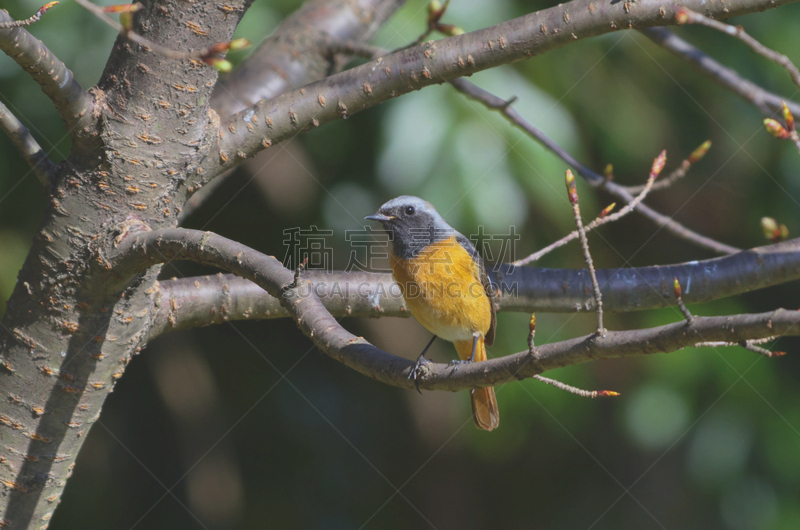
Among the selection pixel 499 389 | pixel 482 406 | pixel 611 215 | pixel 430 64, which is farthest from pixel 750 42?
pixel 499 389

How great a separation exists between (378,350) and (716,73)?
2.42 metres

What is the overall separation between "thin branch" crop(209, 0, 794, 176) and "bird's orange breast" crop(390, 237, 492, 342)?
104cm

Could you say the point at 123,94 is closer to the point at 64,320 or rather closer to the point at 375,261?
the point at 64,320

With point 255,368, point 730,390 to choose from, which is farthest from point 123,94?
point 730,390

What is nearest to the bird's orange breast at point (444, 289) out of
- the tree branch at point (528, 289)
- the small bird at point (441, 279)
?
the small bird at point (441, 279)

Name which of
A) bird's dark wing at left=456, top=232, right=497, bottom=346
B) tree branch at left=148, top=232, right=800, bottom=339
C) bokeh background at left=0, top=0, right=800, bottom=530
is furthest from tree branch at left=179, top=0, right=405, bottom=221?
bird's dark wing at left=456, top=232, right=497, bottom=346

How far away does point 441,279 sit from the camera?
3125 millimetres

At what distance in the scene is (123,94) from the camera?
207cm

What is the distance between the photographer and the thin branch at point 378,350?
124 centimetres

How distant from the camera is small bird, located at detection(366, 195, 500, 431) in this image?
3098 mm

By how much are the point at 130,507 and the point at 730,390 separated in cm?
510

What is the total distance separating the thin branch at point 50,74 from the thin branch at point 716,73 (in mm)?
2472

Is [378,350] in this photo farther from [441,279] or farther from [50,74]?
[441,279]

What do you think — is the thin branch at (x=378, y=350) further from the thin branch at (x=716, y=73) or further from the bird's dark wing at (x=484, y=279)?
the thin branch at (x=716, y=73)
